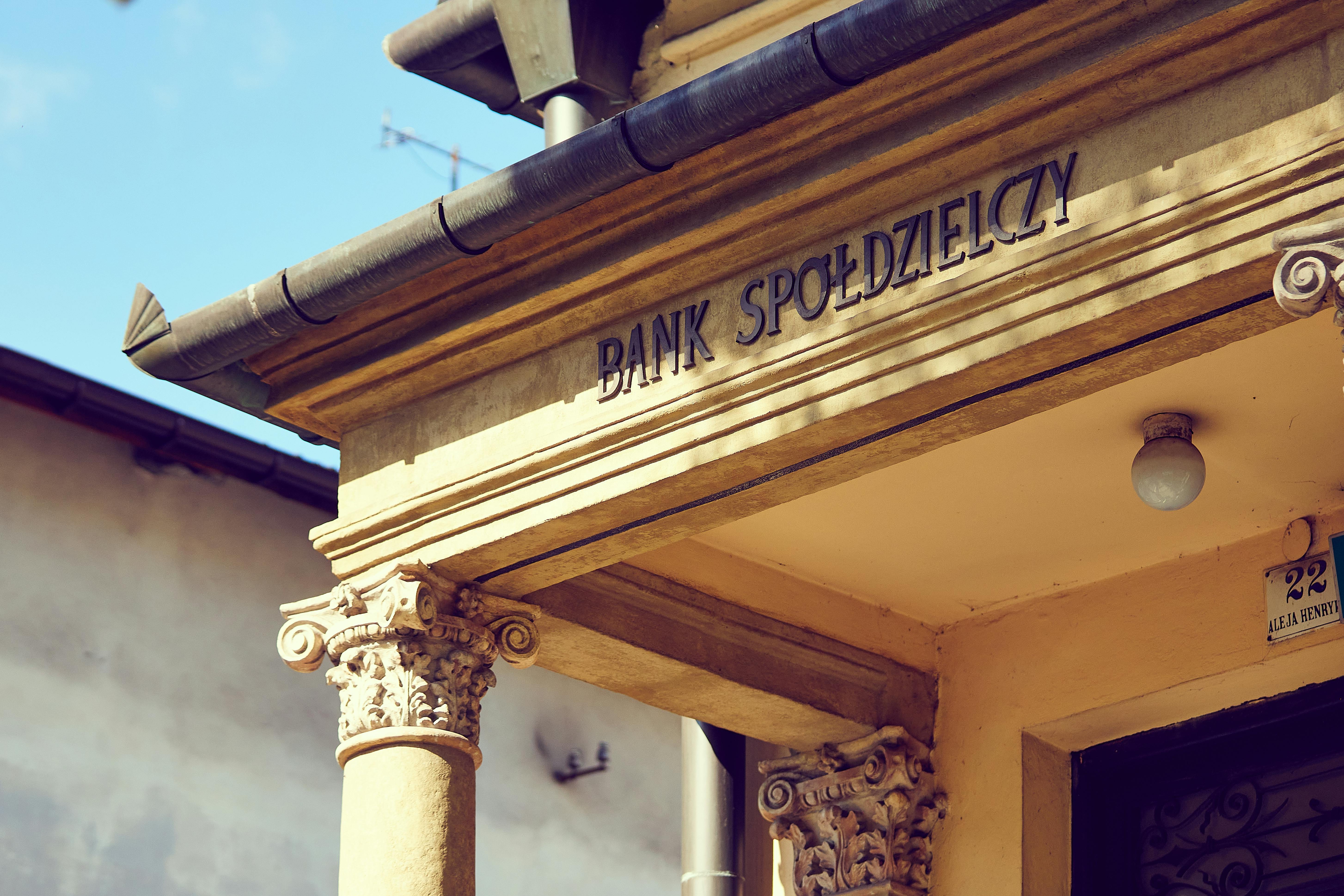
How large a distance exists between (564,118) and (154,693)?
6.17 meters

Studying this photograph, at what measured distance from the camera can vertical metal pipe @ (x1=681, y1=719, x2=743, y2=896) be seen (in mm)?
8094

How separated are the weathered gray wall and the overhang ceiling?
6648 millimetres

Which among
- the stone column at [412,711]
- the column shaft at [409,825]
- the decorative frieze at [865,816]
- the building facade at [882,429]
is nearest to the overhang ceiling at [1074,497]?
the building facade at [882,429]

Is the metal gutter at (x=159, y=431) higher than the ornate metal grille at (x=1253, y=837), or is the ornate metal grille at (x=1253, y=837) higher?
the metal gutter at (x=159, y=431)

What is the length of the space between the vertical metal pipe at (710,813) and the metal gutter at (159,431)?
572 centimetres

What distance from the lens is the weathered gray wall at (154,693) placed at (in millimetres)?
12125

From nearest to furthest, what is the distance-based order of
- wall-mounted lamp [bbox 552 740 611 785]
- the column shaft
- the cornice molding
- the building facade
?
the cornice molding
the building facade
the column shaft
wall-mounted lamp [bbox 552 740 611 785]

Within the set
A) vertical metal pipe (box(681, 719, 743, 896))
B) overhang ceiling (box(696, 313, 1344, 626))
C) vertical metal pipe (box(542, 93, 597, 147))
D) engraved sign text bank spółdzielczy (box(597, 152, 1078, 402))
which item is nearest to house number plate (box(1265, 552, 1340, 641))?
overhang ceiling (box(696, 313, 1344, 626))

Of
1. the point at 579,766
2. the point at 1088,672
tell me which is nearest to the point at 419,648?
the point at 1088,672

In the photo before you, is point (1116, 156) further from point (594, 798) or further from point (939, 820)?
point (594, 798)

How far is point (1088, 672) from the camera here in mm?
7234

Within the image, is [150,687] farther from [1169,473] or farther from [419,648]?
[1169,473]

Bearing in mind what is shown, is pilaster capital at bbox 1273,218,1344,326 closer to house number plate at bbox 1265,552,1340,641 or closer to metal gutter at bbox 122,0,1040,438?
metal gutter at bbox 122,0,1040,438

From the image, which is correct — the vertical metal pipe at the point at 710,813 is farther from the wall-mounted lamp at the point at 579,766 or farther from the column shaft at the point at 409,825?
the wall-mounted lamp at the point at 579,766
